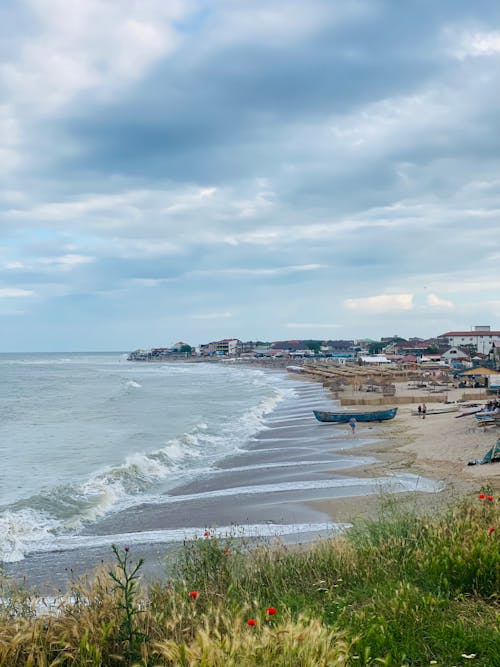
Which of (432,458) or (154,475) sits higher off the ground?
(432,458)

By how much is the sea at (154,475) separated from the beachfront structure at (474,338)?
9138cm

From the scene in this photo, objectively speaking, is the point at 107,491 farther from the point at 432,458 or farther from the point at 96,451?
the point at 432,458

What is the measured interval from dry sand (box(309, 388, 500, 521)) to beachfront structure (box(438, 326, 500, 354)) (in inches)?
3738

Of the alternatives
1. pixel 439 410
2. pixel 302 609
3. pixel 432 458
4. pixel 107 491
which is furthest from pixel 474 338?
pixel 302 609

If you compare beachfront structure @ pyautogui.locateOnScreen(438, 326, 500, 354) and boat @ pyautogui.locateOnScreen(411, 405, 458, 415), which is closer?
boat @ pyautogui.locateOnScreen(411, 405, 458, 415)

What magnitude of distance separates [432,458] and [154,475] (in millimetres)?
10327

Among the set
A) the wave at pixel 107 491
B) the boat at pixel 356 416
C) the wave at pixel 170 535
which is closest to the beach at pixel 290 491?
the wave at pixel 170 535

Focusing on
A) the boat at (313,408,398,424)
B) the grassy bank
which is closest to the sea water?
the boat at (313,408,398,424)

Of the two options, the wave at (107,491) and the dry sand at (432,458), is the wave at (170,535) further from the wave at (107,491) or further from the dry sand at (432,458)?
the dry sand at (432,458)

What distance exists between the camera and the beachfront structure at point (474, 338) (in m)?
122

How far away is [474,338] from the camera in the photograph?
5335 inches

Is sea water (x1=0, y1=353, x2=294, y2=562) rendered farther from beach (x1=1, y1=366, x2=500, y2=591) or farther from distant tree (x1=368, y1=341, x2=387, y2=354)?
distant tree (x1=368, y1=341, x2=387, y2=354)

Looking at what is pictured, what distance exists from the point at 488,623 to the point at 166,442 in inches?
970

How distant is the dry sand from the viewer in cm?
1459
